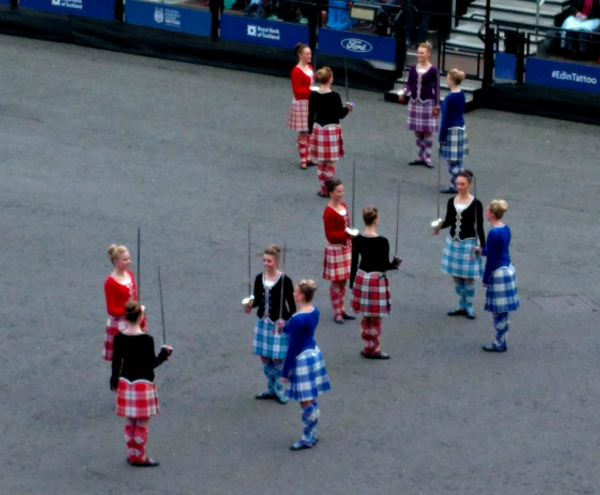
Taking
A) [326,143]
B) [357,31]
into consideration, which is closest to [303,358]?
[326,143]

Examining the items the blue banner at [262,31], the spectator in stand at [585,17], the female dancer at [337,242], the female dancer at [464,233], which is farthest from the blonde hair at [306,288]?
the spectator in stand at [585,17]

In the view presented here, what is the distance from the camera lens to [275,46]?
25.1m

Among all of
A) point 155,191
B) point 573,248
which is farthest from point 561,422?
point 155,191

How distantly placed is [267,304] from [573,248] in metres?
5.92

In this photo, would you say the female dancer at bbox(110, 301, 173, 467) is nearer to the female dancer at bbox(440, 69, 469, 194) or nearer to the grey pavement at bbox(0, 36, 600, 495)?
the grey pavement at bbox(0, 36, 600, 495)

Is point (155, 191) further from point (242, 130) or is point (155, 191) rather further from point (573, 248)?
point (573, 248)

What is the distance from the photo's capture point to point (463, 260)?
583 inches

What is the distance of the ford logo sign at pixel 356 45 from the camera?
24297 millimetres

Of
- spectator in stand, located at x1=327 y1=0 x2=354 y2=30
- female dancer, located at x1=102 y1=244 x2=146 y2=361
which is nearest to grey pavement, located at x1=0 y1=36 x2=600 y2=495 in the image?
female dancer, located at x1=102 y1=244 x2=146 y2=361

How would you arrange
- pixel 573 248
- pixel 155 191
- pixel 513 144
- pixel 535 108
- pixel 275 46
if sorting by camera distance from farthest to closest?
pixel 275 46
pixel 535 108
pixel 513 144
pixel 155 191
pixel 573 248

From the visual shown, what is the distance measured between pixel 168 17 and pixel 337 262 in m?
12.4

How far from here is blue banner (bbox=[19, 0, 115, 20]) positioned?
86.4 ft

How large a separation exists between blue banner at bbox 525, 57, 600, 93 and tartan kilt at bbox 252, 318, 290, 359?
1165 centimetres

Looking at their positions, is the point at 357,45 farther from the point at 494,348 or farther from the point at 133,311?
the point at 133,311
